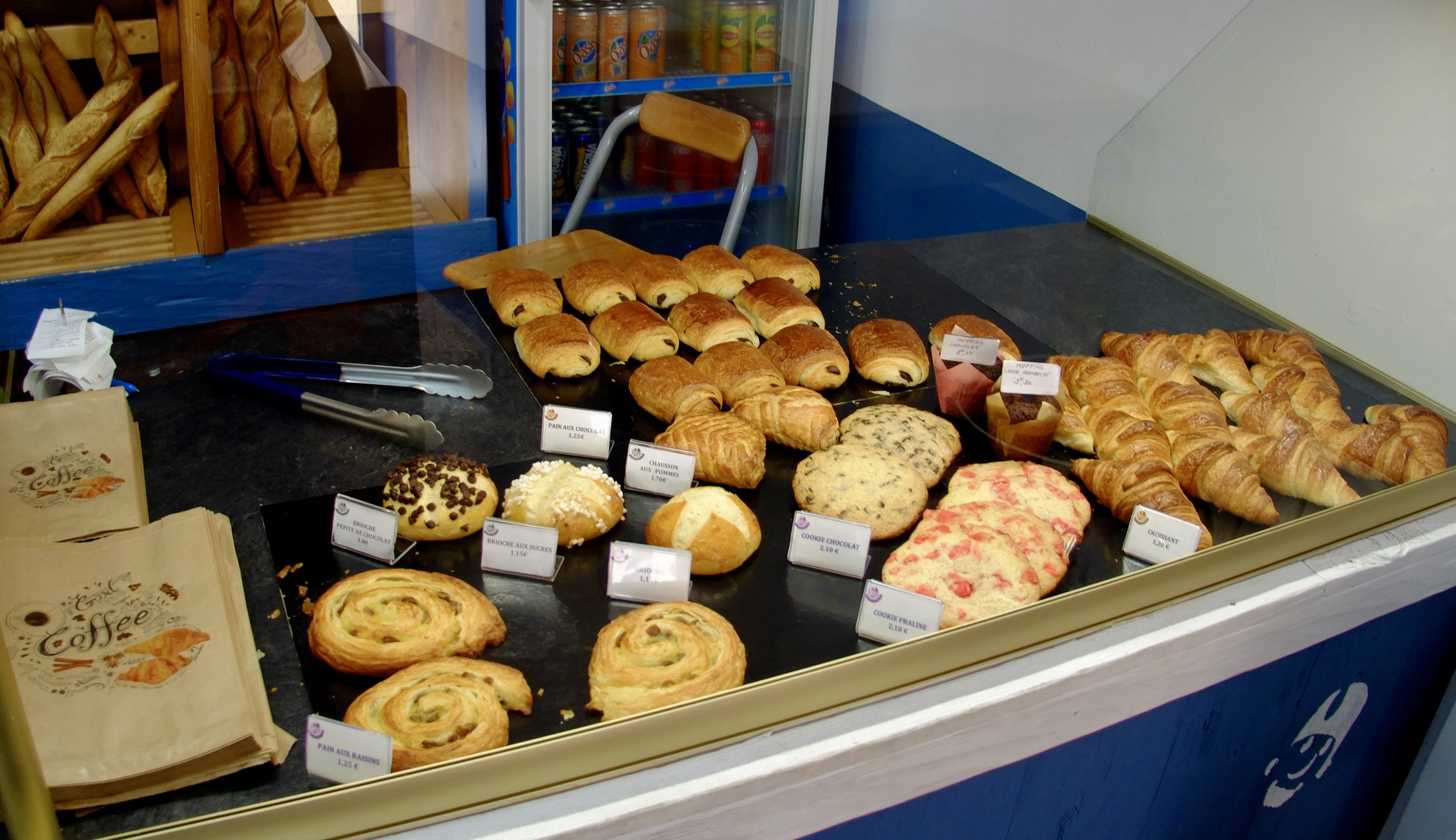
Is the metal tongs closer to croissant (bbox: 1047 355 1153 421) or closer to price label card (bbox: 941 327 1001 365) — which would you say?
price label card (bbox: 941 327 1001 365)

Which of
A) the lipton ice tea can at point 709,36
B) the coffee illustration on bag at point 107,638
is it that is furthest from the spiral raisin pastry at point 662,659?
the lipton ice tea can at point 709,36

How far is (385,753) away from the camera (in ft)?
3.14

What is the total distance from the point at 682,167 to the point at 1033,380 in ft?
3.25

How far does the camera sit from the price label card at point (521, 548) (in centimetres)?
146

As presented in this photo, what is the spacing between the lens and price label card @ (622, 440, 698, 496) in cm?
170

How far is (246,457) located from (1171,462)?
157 centimetres

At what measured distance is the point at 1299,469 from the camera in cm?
165

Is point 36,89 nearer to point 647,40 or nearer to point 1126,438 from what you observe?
point 647,40

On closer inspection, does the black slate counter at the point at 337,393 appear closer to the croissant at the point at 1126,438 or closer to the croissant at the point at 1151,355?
the croissant at the point at 1151,355

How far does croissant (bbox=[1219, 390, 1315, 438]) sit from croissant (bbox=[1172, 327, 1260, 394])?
3 cm

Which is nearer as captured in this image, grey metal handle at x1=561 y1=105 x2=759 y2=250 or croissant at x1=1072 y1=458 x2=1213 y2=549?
croissant at x1=1072 y1=458 x2=1213 y2=549

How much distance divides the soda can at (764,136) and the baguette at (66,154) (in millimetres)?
1570

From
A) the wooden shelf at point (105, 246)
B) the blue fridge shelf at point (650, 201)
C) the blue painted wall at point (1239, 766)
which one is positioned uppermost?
the wooden shelf at point (105, 246)

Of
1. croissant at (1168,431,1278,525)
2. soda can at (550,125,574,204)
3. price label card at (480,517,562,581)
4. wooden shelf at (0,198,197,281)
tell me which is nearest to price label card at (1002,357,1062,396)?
croissant at (1168,431,1278,525)
